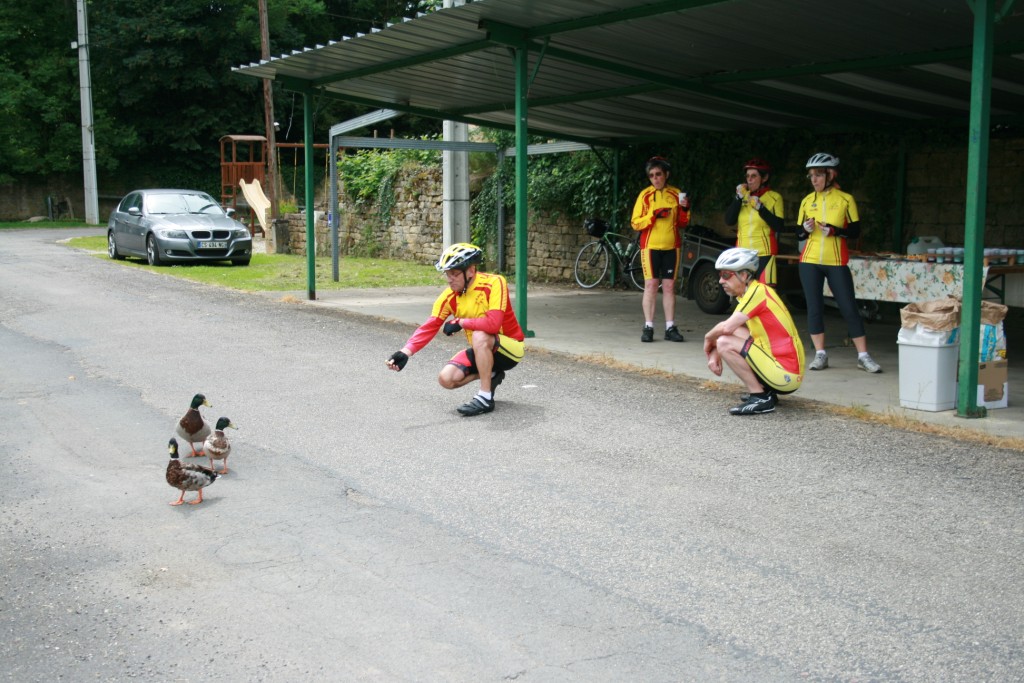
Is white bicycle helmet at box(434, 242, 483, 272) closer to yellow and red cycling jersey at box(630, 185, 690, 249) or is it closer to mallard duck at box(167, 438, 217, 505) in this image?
mallard duck at box(167, 438, 217, 505)

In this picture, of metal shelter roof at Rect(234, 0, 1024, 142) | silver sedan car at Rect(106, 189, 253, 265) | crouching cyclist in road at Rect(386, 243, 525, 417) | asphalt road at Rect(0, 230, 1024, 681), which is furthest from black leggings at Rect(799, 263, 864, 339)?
silver sedan car at Rect(106, 189, 253, 265)

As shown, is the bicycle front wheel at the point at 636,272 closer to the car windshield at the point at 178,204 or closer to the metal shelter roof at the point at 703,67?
the metal shelter roof at the point at 703,67

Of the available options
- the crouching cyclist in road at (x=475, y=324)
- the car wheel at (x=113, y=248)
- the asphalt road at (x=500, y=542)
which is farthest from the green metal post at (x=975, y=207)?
the car wheel at (x=113, y=248)

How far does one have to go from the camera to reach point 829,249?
9.66 m

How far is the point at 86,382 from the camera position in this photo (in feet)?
30.4

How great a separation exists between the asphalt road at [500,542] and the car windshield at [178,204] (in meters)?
14.1

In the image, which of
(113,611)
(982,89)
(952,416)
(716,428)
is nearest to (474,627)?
(113,611)

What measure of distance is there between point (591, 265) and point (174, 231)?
8.70 meters

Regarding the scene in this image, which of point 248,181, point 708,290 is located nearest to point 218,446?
point 708,290

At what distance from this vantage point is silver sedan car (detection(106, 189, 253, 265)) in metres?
21.4

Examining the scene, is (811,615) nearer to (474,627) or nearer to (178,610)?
(474,627)

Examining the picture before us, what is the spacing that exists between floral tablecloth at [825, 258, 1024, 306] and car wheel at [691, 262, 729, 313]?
420 centimetres

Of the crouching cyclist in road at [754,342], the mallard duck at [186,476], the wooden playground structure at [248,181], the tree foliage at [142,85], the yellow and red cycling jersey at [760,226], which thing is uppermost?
the tree foliage at [142,85]

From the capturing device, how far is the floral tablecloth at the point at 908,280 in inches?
368
